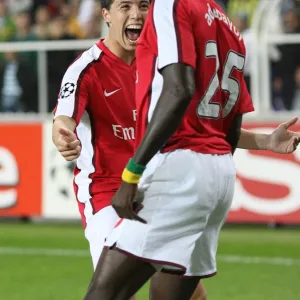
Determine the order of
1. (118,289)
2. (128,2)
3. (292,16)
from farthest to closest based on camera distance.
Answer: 1. (292,16)
2. (128,2)
3. (118,289)

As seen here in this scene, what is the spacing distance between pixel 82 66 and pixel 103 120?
322 millimetres

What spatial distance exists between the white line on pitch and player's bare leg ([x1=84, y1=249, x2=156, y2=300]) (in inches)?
212

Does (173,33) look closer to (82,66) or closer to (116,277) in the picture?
(116,277)

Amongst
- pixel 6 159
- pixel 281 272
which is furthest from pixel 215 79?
pixel 6 159

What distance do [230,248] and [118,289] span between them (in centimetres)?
627

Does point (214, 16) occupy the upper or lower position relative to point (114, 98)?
upper

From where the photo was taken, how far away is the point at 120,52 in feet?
18.3

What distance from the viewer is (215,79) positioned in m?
4.45

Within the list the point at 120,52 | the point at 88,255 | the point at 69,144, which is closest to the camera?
the point at 69,144

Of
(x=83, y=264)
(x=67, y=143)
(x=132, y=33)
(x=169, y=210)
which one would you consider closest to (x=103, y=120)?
(x=132, y=33)

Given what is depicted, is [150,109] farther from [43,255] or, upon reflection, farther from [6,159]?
[6,159]

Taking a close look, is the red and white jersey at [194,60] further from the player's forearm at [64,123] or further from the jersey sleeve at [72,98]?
the jersey sleeve at [72,98]

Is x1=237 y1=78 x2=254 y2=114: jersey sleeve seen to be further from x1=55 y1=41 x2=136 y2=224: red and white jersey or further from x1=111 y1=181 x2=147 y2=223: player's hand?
x1=111 y1=181 x2=147 y2=223: player's hand

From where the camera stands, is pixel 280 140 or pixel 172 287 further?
pixel 280 140
